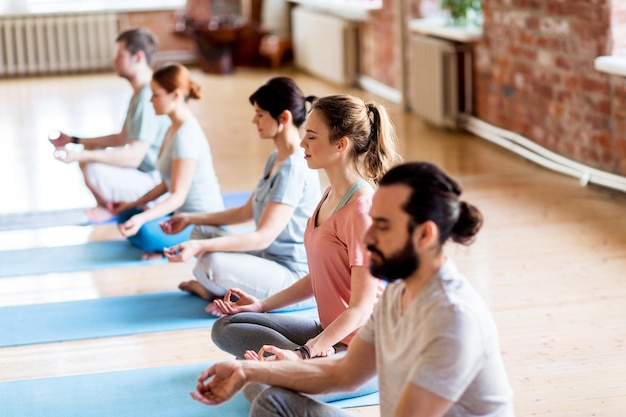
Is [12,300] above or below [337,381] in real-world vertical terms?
below

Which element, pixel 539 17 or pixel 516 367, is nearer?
pixel 516 367

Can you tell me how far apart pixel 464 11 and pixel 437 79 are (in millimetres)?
575

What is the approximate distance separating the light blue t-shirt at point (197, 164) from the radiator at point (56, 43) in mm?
8883

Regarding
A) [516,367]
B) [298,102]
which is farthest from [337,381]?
[298,102]

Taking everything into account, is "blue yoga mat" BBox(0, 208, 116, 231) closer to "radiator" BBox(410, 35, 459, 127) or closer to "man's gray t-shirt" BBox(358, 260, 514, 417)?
"radiator" BBox(410, 35, 459, 127)

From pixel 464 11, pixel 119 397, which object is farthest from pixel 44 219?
pixel 464 11

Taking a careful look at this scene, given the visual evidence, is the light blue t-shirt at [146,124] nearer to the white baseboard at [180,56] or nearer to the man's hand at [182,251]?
the man's hand at [182,251]

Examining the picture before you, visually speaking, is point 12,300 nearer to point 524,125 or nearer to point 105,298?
point 105,298

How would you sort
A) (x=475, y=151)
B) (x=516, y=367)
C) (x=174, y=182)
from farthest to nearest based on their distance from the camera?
(x=475, y=151) < (x=174, y=182) < (x=516, y=367)

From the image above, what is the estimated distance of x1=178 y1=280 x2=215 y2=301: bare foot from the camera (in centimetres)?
408

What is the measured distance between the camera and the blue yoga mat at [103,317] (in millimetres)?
3791

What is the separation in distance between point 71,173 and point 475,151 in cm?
294

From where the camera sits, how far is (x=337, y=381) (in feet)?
7.14

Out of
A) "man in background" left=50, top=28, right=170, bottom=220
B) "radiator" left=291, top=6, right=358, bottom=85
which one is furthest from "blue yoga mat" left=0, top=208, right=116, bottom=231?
"radiator" left=291, top=6, right=358, bottom=85
